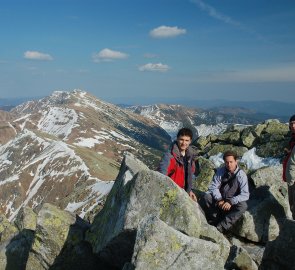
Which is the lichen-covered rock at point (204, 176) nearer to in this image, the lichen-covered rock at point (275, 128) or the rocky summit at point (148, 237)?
the rocky summit at point (148, 237)

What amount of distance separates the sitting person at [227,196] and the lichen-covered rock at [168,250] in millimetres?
5266

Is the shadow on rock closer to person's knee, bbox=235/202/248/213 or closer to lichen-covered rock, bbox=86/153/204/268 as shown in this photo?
lichen-covered rock, bbox=86/153/204/268

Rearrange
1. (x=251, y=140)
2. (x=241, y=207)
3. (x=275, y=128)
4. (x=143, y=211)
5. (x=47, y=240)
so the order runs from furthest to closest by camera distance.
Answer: (x=275, y=128)
(x=251, y=140)
(x=241, y=207)
(x=47, y=240)
(x=143, y=211)

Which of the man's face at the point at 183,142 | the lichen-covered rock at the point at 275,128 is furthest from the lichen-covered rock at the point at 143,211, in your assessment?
the lichen-covered rock at the point at 275,128

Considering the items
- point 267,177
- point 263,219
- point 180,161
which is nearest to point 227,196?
point 263,219

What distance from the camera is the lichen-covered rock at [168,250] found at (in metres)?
10.9

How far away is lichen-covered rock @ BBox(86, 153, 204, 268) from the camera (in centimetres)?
1259

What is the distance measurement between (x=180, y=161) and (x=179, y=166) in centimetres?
23

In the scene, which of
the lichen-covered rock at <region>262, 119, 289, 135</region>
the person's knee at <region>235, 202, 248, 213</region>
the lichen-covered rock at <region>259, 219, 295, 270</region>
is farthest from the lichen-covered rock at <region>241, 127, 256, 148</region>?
the lichen-covered rock at <region>259, 219, 295, 270</region>

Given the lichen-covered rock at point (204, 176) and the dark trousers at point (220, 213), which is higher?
the dark trousers at point (220, 213)

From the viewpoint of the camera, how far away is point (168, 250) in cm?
1106

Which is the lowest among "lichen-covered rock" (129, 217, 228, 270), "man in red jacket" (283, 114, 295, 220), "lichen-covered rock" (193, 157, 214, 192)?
"lichen-covered rock" (193, 157, 214, 192)

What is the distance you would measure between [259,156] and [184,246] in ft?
95.8

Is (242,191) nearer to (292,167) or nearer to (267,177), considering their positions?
(292,167)
